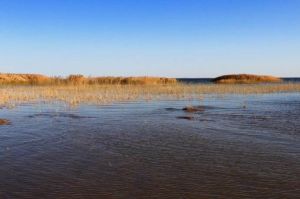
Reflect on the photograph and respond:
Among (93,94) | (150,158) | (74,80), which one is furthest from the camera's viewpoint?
(74,80)

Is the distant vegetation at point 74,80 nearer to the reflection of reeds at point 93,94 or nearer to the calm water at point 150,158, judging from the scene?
the reflection of reeds at point 93,94

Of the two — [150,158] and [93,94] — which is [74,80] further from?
[150,158]

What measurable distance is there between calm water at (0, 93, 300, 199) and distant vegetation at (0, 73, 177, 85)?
34.1 m

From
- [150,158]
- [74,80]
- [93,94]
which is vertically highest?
[74,80]

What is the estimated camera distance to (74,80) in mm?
49594

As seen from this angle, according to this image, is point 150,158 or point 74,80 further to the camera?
point 74,80

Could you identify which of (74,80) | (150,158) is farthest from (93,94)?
(150,158)

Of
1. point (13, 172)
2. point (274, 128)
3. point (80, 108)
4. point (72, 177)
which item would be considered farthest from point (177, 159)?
point (80, 108)

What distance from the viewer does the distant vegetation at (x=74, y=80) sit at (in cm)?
5041

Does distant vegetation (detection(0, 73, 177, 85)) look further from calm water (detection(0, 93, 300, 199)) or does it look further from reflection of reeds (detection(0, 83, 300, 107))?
calm water (detection(0, 93, 300, 199))

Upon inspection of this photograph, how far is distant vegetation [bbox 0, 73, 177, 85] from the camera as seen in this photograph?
165 feet

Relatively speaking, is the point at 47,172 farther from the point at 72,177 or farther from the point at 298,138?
the point at 298,138

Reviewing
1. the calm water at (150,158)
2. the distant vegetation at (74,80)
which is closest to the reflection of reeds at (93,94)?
the distant vegetation at (74,80)

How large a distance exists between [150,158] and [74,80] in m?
41.1
